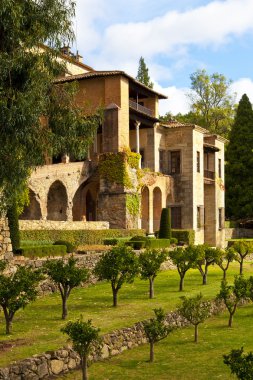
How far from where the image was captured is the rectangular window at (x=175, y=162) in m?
43.3

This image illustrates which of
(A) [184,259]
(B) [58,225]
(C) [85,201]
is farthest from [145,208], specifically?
(A) [184,259]

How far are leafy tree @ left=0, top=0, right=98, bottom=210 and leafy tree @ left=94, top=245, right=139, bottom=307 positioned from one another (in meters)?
3.82

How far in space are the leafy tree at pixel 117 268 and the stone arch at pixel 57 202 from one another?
14.8 metres

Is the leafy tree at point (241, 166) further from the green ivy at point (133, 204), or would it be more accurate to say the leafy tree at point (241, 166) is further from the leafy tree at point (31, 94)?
the leafy tree at point (31, 94)

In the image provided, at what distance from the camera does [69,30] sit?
49.5ft

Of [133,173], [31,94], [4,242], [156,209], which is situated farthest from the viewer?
[156,209]

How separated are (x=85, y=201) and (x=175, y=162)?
895 cm

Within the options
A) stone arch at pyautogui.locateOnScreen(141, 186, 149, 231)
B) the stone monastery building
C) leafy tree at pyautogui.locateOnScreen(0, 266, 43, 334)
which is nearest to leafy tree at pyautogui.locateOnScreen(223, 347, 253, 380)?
leafy tree at pyautogui.locateOnScreen(0, 266, 43, 334)

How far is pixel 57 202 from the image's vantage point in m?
33.0

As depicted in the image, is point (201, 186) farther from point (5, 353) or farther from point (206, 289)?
point (5, 353)

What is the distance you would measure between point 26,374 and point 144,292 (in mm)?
9981

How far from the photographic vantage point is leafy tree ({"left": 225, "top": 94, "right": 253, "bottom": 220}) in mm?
54031

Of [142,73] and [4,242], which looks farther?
[142,73]

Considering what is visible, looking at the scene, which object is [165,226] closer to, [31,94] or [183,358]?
[183,358]
